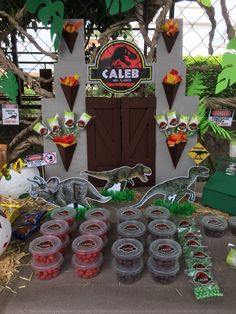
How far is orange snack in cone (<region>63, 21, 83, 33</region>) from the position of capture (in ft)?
5.15

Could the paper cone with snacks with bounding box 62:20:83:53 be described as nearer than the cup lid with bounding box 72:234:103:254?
No

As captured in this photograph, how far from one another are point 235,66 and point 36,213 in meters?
1.16

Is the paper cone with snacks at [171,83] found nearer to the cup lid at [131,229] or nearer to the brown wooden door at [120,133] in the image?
the brown wooden door at [120,133]

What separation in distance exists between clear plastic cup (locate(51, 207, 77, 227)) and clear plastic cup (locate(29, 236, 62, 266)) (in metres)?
0.19

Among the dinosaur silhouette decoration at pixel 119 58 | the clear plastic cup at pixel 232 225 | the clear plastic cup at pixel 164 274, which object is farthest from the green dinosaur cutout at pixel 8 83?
the clear plastic cup at pixel 232 225

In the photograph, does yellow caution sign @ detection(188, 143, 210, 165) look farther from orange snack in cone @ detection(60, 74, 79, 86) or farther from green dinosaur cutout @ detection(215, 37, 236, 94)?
orange snack in cone @ detection(60, 74, 79, 86)

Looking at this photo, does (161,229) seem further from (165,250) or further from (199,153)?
(199,153)

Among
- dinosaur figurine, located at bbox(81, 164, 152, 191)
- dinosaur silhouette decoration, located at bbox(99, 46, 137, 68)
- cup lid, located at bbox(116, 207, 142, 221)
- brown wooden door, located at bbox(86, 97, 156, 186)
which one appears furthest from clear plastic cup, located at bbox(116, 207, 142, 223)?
dinosaur silhouette decoration, located at bbox(99, 46, 137, 68)

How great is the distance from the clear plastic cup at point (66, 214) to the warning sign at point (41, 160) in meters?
0.25

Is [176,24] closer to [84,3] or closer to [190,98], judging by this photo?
[190,98]

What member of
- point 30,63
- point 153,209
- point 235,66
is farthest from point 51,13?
point 153,209

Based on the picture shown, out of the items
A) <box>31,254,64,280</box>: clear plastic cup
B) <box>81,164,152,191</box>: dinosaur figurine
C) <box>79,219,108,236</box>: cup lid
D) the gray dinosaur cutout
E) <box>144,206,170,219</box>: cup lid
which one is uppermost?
<box>81,164,152,191</box>: dinosaur figurine

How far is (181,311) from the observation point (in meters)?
1.02

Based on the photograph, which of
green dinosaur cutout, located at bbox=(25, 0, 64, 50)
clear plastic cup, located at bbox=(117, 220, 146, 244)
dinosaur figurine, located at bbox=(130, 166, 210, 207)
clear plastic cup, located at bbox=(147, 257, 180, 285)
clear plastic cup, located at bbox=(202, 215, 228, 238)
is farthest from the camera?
dinosaur figurine, located at bbox=(130, 166, 210, 207)
